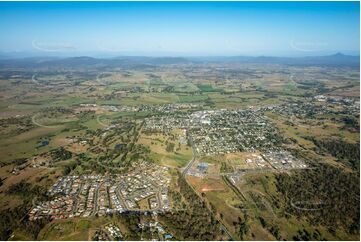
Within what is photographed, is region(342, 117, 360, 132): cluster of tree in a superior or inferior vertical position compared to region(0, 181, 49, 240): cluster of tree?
inferior

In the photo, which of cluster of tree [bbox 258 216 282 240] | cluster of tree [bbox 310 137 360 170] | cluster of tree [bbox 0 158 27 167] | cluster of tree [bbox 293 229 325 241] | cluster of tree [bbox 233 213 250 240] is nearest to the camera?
cluster of tree [bbox 293 229 325 241]

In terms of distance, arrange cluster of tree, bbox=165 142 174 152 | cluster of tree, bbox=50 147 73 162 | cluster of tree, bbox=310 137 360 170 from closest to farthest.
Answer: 1. cluster of tree, bbox=310 137 360 170
2. cluster of tree, bbox=50 147 73 162
3. cluster of tree, bbox=165 142 174 152

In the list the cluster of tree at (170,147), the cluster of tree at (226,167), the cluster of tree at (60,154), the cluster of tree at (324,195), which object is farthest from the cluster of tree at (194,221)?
the cluster of tree at (60,154)

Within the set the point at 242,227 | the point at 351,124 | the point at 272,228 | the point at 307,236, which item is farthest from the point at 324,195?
the point at 351,124

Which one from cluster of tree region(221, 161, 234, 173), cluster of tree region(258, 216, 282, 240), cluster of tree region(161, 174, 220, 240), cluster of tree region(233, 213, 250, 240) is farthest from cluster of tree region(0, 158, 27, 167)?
cluster of tree region(258, 216, 282, 240)

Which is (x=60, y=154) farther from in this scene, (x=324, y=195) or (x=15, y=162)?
(x=324, y=195)

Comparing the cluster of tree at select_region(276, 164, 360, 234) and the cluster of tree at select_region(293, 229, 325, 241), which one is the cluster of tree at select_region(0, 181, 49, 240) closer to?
the cluster of tree at select_region(293, 229, 325, 241)

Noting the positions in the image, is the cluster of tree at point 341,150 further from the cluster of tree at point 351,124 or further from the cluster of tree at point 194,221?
the cluster of tree at point 194,221
